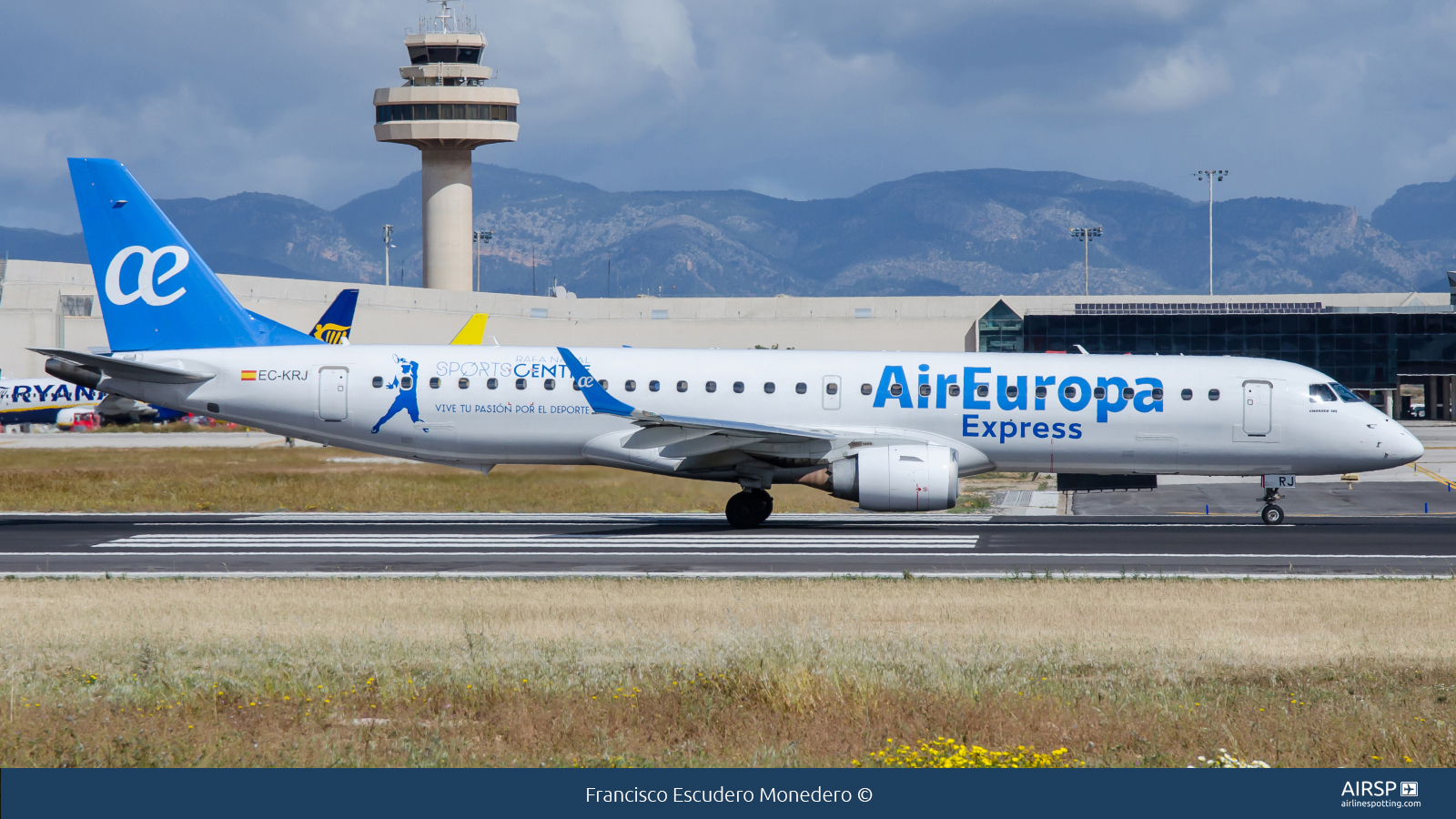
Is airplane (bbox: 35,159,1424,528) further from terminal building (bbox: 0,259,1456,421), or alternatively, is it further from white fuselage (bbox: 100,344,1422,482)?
terminal building (bbox: 0,259,1456,421)

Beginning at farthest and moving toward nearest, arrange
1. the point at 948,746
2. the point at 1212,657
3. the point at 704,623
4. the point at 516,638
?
the point at 704,623 → the point at 516,638 → the point at 1212,657 → the point at 948,746

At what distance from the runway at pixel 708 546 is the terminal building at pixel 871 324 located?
63082 millimetres

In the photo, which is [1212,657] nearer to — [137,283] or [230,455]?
[137,283]

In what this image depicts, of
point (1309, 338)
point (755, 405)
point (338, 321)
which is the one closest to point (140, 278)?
point (755, 405)

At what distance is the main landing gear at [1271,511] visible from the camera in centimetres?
2964

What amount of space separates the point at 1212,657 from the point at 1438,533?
17.0 metres

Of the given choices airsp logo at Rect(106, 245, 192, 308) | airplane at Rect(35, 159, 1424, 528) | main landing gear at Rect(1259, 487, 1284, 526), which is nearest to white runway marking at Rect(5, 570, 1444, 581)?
airplane at Rect(35, 159, 1424, 528)

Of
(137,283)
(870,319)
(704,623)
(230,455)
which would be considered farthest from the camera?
(870,319)

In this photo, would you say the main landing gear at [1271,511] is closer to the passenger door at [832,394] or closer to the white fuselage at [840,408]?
the white fuselage at [840,408]

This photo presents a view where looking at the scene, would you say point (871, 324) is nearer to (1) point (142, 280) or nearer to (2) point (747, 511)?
(2) point (747, 511)

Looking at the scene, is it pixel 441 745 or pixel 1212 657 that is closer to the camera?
pixel 441 745

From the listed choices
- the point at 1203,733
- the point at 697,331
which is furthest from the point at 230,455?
A: the point at 697,331

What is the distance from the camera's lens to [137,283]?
29.4 metres

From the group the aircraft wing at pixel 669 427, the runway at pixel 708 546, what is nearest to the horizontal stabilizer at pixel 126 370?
the runway at pixel 708 546
